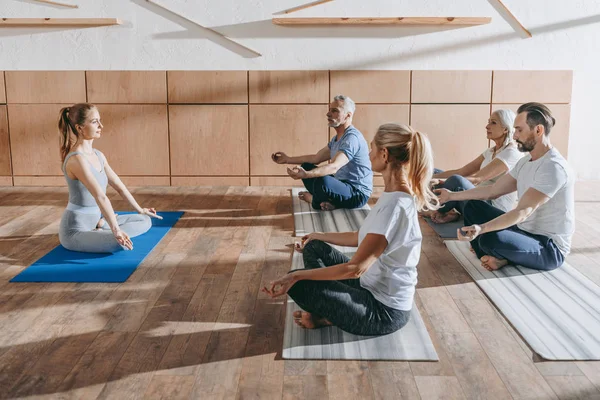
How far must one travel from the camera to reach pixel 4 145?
6.77 m

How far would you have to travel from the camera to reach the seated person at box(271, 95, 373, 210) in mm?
5281

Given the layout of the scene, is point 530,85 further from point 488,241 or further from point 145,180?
point 145,180

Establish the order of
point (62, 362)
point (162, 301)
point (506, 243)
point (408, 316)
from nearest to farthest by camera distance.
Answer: point (62, 362) → point (408, 316) → point (162, 301) → point (506, 243)

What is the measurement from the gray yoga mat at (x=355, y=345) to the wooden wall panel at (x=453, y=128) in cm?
395

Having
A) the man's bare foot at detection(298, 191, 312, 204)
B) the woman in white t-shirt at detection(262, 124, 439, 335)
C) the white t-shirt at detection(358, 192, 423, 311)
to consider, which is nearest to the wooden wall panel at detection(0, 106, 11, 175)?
the man's bare foot at detection(298, 191, 312, 204)

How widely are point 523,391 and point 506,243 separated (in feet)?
4.50

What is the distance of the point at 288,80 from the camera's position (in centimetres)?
664

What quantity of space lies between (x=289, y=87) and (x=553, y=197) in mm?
3515

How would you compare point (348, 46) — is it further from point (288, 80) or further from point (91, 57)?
point (91, 57)

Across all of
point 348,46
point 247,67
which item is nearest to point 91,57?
point 247,67

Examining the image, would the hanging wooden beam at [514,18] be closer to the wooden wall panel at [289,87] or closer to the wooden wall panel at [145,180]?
the wooden wall panel at [289,87]

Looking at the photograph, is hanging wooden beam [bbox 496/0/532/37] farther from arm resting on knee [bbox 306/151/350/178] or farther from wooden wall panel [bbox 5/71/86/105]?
wooden wall panel [bbox 5/71/86/105]

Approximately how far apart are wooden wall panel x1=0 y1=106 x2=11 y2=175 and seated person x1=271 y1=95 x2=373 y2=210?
3071 mm

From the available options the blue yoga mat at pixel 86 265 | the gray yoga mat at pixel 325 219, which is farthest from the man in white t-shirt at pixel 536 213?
the blue yoga mat at pixel 86 265
